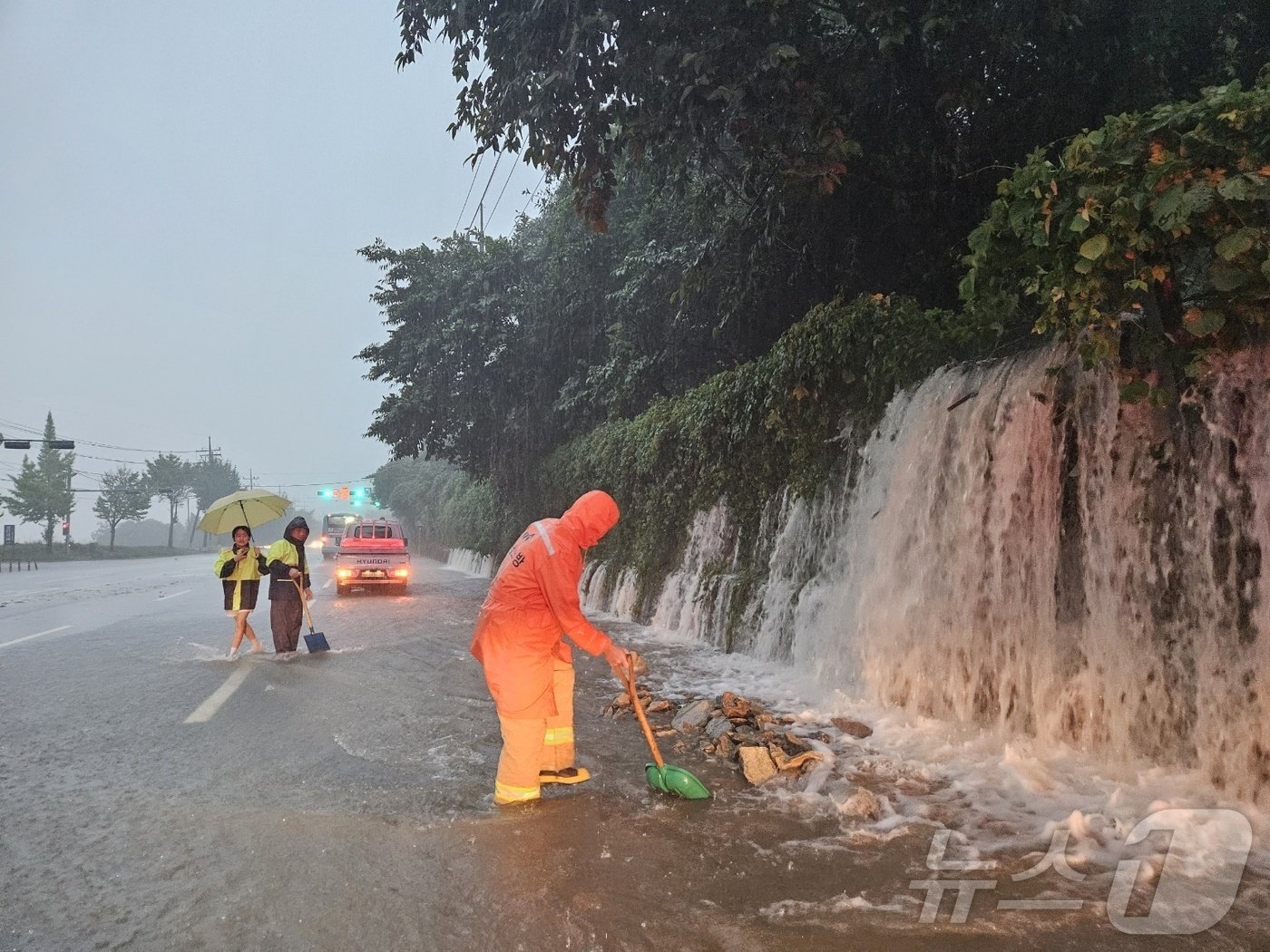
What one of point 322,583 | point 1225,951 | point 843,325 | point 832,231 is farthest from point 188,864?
point 322,583

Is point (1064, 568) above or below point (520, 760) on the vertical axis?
above

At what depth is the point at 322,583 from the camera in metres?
25.7

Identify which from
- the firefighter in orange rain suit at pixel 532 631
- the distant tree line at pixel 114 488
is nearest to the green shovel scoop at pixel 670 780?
the firefighter in orange rain suit at pixel 532 631

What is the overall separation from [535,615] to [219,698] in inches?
193

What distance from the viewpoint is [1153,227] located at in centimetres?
491

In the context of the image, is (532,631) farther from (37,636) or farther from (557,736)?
(37,636)

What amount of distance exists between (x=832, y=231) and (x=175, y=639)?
38.6 ft

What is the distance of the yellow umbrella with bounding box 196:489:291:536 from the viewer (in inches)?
422

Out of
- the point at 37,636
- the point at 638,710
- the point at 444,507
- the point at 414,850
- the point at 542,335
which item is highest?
the point at 542,335

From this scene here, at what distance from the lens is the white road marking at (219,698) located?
7.07 meters

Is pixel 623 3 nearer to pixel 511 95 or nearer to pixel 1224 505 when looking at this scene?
pixel 511 95

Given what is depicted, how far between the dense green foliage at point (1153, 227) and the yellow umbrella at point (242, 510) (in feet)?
→ 30.5

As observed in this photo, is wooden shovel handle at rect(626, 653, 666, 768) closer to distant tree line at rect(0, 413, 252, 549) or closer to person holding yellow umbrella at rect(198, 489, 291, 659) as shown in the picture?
person holding yellow umbrella at rect(198, 489, 291, 659)

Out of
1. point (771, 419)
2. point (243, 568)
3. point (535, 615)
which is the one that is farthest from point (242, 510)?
point (535, 615)
